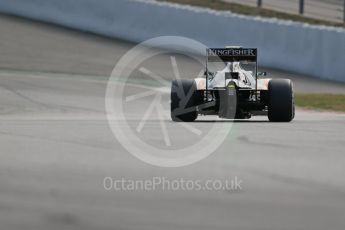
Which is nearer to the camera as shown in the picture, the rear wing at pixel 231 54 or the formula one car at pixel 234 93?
the rear wing at pixel 231 54

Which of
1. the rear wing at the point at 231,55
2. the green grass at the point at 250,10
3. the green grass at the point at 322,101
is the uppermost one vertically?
the green grass at the point at 250,10

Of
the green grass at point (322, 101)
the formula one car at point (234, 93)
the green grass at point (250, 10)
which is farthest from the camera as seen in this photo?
the green grass at point (250, 10)

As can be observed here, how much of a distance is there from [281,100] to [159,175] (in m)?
6.36

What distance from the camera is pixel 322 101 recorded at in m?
22.5

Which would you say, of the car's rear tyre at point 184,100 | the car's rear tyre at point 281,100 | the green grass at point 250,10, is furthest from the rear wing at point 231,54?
the green grass at point 250,10

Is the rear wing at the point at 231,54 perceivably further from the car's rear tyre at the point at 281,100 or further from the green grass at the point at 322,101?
the green grass at the point at 322,101

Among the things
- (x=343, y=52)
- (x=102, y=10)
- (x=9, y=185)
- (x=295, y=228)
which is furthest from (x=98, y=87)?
(x=295, y=228)

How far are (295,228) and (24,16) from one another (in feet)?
93.7

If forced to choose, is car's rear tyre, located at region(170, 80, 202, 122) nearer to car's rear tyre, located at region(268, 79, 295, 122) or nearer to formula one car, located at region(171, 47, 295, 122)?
formula one car, located at region(171, 47, 295, 122)

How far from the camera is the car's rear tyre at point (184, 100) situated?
1560 centimetres

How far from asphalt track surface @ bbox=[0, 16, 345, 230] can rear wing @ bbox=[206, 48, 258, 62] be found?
36.2 inches

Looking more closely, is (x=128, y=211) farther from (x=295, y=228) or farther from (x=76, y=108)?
(x=76, y=108)

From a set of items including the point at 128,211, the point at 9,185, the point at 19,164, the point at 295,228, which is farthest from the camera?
the point at 19,164

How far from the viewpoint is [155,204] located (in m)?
7.86
